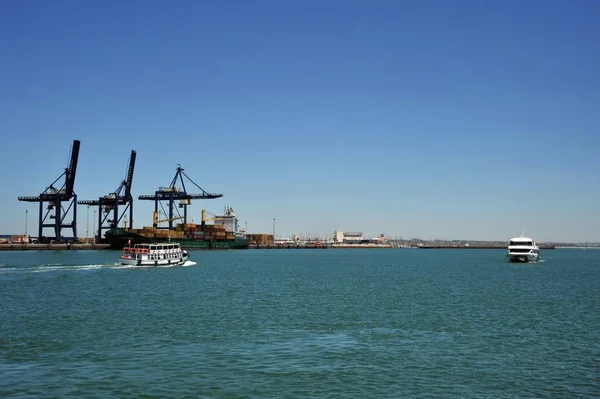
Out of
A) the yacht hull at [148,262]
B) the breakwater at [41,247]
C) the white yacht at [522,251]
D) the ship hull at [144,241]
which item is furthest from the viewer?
the breakwater at [41,247]

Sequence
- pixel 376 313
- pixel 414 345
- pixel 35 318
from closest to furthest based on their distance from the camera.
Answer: pixel 414 345, pixel 35 318, pixel 376 313

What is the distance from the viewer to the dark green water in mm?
20281

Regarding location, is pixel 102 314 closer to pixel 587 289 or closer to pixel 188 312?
pixel 188 312

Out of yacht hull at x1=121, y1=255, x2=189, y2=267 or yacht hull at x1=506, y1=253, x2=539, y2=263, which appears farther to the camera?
yacht hull at x1=506, y1=253, x2=539, y2=263

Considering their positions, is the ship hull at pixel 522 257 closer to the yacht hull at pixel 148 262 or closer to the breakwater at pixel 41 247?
the yacht hull at pixel 148 262

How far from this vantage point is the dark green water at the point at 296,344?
2028 cm

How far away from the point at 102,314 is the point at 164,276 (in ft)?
113

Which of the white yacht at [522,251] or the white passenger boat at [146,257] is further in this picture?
the white yacht at [522,251]

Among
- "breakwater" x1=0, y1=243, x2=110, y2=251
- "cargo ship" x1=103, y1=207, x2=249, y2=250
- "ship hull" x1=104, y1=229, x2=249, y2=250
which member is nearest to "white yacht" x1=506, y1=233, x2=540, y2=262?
"cargo ship" x1=103, y1=207, x2=249, y2=250

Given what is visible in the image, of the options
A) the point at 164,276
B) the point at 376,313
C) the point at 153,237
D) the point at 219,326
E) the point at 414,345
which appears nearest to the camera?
the point at 414,345

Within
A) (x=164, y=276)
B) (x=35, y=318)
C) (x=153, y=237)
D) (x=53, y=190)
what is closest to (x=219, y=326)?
(x=35, y=318)

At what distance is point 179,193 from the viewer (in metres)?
179

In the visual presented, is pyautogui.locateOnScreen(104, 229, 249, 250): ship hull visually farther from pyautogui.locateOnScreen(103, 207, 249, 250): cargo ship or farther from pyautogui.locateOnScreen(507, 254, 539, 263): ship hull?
pyautogui.locateOnScreen(507, 254, 539, 263): ship hull

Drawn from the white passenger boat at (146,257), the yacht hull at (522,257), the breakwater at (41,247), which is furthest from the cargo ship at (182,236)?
the yacht hull at (522,257)
